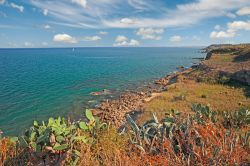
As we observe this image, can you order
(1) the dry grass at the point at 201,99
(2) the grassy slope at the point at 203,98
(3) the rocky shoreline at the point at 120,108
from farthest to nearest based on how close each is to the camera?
1. (3) the rocky shoreline at the point at 120,108
2. (2) the grassy slope at the point at 203,98
3. (1) the dry grass at the point at 201,99

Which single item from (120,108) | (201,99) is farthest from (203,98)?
(120,108)

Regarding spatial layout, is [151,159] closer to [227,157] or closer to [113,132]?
[113,132]

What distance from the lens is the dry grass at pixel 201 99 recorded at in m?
27.2

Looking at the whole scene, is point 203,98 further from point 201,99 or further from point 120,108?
point 120,108

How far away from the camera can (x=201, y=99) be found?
105 ft

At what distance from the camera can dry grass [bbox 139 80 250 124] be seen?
27244 millimetres

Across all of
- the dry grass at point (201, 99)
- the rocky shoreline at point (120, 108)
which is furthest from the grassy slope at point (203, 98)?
the rocky shoreline at point (120, 108)

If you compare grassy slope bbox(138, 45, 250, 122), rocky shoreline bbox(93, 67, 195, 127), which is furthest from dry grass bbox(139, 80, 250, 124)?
rocky shoreline bbox(93, 67, 195, 127)

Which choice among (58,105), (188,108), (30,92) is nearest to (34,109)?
(58,105)

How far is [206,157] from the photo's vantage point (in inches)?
254

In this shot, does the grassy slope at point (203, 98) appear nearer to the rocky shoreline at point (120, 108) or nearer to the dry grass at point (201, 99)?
the dry grass at point (201, 99)

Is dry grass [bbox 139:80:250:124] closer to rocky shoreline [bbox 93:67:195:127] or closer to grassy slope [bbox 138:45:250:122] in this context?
grassy slope [bbox 138:45:250:122]

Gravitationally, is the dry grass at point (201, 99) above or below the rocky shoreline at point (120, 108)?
above

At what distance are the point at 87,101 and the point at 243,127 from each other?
29.2 m
